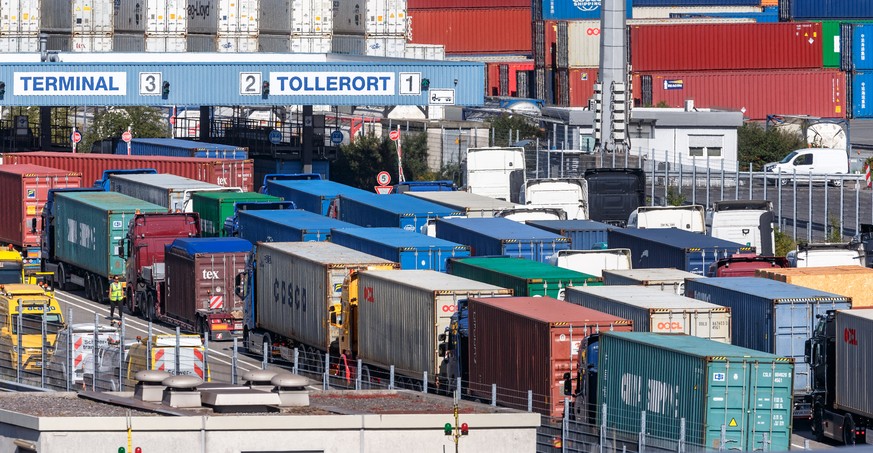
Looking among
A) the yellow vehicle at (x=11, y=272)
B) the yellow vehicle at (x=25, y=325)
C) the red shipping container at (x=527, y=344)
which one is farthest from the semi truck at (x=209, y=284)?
the red shipping container at (x=527, y=344)

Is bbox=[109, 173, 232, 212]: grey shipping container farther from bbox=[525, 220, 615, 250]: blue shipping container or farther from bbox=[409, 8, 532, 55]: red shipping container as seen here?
bbox=[409, 8, 532, 55]: red shipping container

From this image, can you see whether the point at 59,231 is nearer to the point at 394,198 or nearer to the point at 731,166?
the point at 394,198

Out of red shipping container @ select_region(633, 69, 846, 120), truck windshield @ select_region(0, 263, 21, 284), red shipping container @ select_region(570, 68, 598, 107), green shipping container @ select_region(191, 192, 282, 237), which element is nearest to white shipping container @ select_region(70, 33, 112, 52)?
red shipping container @ select_region(570, 68, 598, 107)

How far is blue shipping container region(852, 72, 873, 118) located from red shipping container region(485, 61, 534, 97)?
23402 millimetres

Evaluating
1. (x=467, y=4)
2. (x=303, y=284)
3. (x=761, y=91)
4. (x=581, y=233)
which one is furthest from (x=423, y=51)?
(x=303, y=284)

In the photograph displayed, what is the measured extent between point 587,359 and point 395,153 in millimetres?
44446

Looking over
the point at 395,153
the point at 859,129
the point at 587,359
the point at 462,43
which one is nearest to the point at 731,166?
the point at 395,153

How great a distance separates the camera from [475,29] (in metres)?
115

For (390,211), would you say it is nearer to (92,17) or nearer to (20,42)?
(20,42)

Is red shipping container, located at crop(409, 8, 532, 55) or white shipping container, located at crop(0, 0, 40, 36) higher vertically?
red shipping container, located at crop(409, 8, 532, 55)

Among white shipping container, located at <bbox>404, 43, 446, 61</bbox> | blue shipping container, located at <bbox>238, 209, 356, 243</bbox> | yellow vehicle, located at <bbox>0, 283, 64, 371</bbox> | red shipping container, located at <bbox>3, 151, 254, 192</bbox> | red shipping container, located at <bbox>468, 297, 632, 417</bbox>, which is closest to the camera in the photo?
red shipping container, located at <bbox>468, 297, 632, 417</bbox>

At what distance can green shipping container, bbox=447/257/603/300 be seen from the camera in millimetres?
31078

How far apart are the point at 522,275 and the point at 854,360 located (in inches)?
262

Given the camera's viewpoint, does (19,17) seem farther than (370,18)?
No
